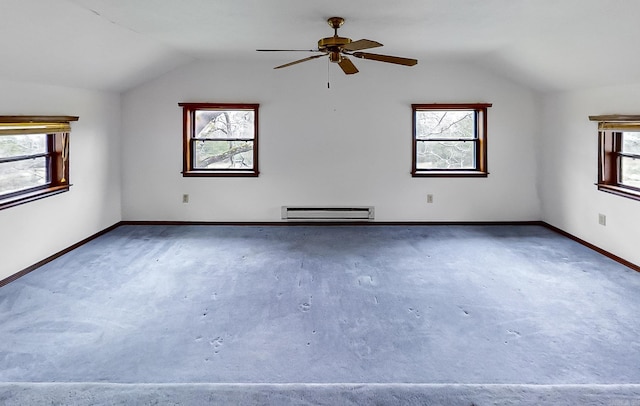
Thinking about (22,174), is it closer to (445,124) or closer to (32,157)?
(32,157)

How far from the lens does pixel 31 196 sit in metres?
4.15

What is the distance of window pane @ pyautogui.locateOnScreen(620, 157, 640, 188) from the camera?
440cm

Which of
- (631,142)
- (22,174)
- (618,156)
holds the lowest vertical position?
(22,174)

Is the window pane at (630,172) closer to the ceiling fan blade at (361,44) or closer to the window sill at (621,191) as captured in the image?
the window sill at (621,191)

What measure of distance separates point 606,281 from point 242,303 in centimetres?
324

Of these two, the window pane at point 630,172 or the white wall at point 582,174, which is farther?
the window pane at point 630,172

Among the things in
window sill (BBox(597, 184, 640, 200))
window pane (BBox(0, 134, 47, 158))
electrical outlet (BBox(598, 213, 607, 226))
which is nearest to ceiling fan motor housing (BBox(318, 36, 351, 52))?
window pane (BBox(0, 134, 47, 158))

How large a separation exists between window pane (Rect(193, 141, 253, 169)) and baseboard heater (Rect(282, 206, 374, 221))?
902 mm

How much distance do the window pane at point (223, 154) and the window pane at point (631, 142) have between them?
15.1 feet

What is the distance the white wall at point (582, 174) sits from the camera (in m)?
4.29

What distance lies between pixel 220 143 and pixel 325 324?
12.9 feet

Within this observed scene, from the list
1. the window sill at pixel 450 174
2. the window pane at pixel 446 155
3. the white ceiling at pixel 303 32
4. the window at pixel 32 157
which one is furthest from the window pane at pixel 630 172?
the window at pixel 32 157

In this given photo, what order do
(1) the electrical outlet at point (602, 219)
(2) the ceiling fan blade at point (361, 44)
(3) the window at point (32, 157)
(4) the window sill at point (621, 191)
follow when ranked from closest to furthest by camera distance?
(2) the ceiling fan blade at point (361, 44) < (3) the window at point (32, 157) < (4) the window sill at point (621, 191) < (1) the electrical outlet at point (602, 219)

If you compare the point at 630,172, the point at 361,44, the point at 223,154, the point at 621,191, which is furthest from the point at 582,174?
the point at 223,154
